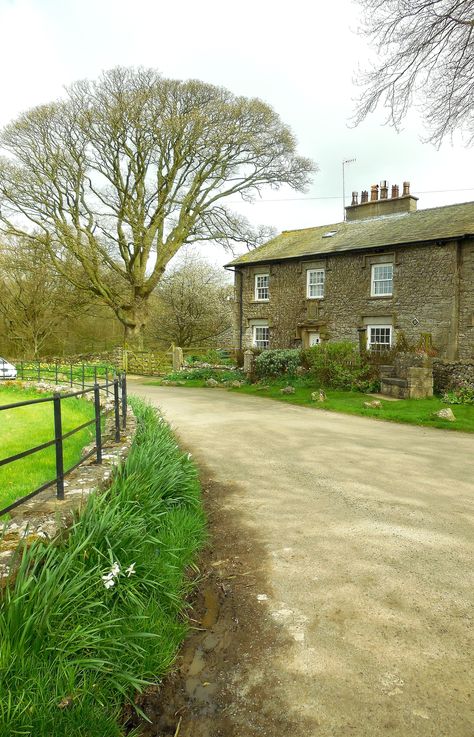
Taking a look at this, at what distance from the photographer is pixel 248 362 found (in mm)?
21906

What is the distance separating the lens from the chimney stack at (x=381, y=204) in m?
24.1

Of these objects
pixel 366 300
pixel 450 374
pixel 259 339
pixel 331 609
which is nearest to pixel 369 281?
pixel 366 300

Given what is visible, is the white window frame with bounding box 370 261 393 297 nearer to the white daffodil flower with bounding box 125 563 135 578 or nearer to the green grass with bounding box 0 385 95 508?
the green grass with bounding box 0 385 95 508

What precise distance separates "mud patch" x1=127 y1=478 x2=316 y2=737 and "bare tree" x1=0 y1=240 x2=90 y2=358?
29112 millimetres

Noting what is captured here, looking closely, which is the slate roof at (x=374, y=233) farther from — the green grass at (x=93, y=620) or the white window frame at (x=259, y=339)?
the green grass at (x=93, y=620)

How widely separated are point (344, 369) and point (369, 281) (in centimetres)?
699

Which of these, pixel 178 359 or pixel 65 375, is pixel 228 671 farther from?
pixel 178 359

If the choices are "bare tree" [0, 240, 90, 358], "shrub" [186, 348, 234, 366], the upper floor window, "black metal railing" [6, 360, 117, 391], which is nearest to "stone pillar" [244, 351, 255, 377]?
"shrub" [186, 348, 234, 366]

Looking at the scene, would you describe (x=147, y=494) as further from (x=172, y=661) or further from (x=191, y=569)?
(x=172, y=661)

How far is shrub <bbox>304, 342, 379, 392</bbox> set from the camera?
17.0 m

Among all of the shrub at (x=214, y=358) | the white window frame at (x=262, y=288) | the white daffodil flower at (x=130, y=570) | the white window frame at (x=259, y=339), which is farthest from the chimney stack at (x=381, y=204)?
the white daffodil flower at (x=130, y=570)

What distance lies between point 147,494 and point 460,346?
17997 millimetres

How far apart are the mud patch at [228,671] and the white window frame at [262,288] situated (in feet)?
74.3

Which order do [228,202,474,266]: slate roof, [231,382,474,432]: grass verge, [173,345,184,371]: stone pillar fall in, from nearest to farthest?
[231,382,474,432]: grass verge, [228,202,474,266]: slate roof, [173,345,184,371]: stone pillar
